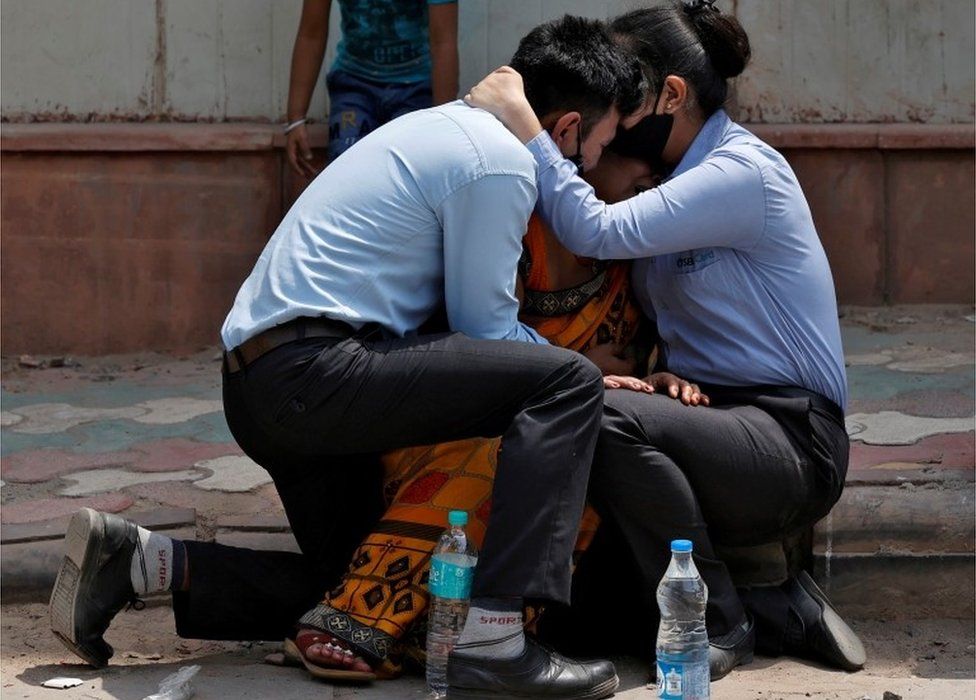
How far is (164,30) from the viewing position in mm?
6441

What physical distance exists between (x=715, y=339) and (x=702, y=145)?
47 cm

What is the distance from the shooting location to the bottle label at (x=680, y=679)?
3156 mm

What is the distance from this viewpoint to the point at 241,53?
21.1 feet

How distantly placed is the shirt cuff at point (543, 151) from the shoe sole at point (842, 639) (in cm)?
121

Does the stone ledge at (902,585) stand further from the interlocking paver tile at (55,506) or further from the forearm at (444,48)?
the forearm at (444,48)

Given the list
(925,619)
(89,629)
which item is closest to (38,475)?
(89,629)

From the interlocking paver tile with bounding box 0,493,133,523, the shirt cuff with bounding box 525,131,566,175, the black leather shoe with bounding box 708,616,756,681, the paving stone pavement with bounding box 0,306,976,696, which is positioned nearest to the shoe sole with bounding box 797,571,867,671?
the black leather shoe with bounding box 708,616,756,681

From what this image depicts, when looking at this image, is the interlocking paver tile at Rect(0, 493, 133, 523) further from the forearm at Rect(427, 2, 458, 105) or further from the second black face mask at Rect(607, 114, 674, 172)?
the forearm at Rect(427, 2, 458, 105)

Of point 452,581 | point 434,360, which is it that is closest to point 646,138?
point 434,360

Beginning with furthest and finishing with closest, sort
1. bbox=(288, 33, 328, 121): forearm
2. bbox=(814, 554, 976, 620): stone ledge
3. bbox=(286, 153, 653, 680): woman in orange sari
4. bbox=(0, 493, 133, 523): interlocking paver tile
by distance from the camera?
bbox=(288, 33, 328, 121): forearm → bbox=(0, 493, 133, 523): interlocking paver tile → bbox=(814, 554, 976, 620): stone ledge → bbox=(286, 153, 653, 680): woman in orange sari

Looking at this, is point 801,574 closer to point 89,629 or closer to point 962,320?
point 89,629

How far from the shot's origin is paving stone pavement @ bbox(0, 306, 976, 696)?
4070 millimetres

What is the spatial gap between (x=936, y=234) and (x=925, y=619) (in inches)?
110

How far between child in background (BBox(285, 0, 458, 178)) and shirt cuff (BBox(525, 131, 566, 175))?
7.10ft
